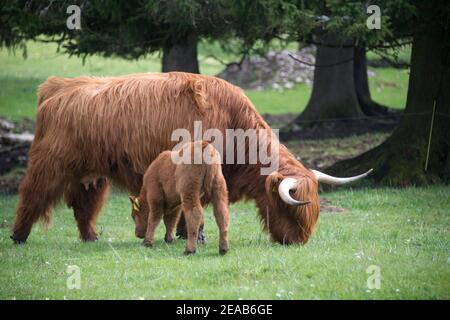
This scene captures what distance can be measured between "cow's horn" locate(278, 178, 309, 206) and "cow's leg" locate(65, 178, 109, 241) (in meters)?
2.71

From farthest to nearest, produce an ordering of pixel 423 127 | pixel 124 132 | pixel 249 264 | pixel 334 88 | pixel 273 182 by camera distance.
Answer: pixel 334 88, pixel 423 127, pixel 124 132, pixel 273 182, pixel 249 264

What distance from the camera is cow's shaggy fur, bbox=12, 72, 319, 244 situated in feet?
34.1

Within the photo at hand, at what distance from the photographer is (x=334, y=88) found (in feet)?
70.9

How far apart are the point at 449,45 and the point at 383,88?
16.3 metres

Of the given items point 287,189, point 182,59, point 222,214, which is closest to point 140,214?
point 222,214

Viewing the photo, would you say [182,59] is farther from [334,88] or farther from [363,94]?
[363,94]

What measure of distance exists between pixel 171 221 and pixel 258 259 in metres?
1.60

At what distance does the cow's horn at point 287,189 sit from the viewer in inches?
370

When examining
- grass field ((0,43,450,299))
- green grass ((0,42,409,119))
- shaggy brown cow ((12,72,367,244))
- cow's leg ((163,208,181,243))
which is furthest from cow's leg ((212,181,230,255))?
green grass ((0,42,409,119))

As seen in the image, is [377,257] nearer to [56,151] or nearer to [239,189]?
[239,189]

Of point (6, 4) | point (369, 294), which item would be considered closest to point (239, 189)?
point (369, 294)

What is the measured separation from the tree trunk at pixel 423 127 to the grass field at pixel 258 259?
72 cm

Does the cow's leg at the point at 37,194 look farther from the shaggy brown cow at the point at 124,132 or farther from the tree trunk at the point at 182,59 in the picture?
the tree trunk at the point at 182,59

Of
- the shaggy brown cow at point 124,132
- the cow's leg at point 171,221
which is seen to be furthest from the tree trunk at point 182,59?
the cow's leg at point 171,221
